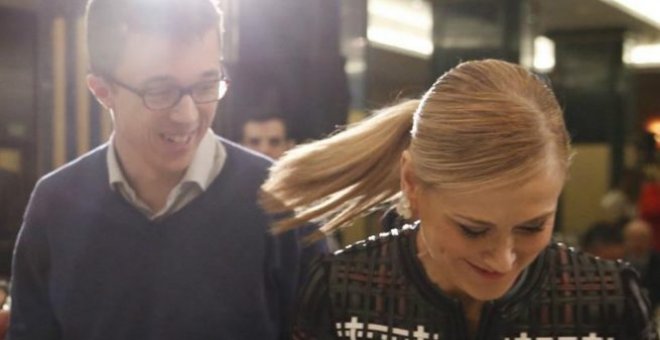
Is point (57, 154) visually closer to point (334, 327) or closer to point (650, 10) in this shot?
point (334, 327)

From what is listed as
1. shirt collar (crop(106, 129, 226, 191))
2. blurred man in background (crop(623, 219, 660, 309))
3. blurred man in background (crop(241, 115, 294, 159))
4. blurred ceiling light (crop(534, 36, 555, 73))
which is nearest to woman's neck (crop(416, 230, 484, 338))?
shirt collar (crop(106, 129, 226, 191))

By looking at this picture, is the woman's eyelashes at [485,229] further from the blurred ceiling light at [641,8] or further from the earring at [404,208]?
the blurred ceiling light at [641,8]

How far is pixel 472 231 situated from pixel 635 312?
213mm

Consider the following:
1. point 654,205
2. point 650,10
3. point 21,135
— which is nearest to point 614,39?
point 650,10

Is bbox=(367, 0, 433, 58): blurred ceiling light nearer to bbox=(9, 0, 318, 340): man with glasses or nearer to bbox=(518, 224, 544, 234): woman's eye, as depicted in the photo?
bbox=(9, 0, 318, 340): man with glasses

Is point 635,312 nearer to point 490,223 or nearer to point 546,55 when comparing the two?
point 490,223

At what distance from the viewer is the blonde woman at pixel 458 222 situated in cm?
91

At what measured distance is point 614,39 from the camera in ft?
23.5

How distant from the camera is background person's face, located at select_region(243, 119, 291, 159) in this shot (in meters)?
1.37

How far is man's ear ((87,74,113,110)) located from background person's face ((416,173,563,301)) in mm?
354

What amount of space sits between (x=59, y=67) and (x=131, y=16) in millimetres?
232

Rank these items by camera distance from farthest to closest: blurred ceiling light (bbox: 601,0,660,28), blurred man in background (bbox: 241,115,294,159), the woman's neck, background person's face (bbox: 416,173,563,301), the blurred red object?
1. blurred ceiling light (bbox: 601,0,660,28)
2. the blurred red object
3. blurred man in background (bbox: 241,115,294,159)
4. the woman's neck
5. background person's face (bbox: 416,173,563,301)

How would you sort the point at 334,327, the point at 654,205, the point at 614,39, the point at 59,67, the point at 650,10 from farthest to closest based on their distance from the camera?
the point at 614,39 < the point at 650,10 < the point at 654,205 < the point at 59,67 < the point at 334,327

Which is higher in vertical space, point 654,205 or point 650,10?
point 650,10
